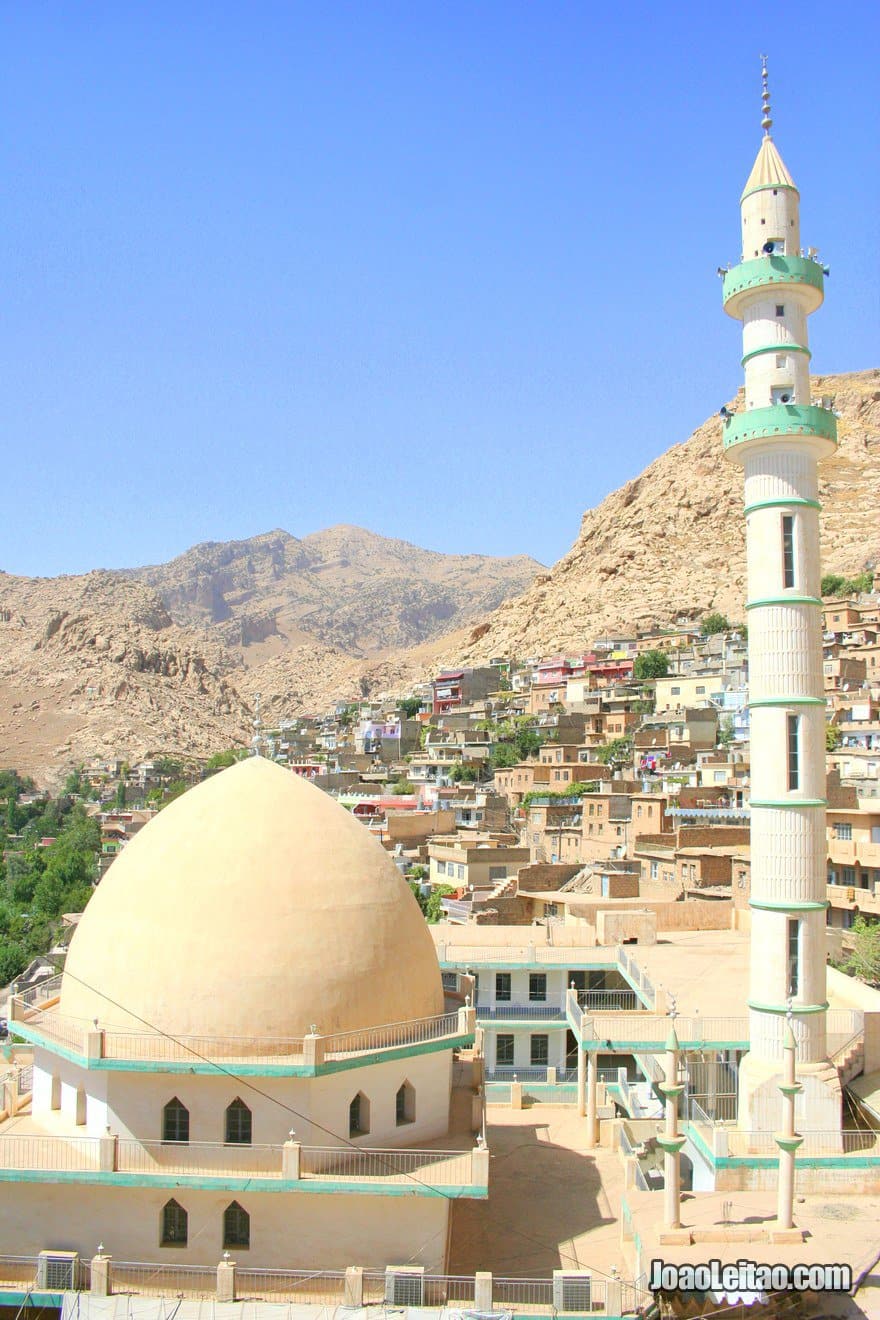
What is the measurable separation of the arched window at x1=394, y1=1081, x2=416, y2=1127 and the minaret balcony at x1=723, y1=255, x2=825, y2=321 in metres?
10.5

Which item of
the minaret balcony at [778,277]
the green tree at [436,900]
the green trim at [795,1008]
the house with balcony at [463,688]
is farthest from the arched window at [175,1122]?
the house with balcony at [463,688]

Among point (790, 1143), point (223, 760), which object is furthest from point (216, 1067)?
point (223, 760)

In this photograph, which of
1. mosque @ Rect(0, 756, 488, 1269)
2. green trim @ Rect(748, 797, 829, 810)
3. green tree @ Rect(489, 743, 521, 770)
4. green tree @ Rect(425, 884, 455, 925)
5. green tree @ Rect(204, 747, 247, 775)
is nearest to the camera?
mosque @ Rect(0, 756, 488, 1269)

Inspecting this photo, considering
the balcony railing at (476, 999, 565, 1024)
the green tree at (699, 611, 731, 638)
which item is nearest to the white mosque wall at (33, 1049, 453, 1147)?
the balcony railing at (476, 999, 565, 1024)

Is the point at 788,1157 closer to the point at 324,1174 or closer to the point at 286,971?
the point at 324,1174

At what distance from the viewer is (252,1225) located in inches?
457

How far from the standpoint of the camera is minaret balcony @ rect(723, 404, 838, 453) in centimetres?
1470

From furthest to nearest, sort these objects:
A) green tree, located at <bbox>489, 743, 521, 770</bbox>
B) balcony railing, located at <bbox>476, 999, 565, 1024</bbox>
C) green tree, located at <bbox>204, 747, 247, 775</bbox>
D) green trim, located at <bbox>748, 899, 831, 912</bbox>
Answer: green tree, located at <bbox>204, 747, 247, 775</bbox>
green tree, located at <bbox>489, 743, 521, 770</bbox>
balcony railing, located at <bbox>476, 999, 565, 1024</bbox>
green trim, located at <bbox>748, 899, 831, 912</bbox>

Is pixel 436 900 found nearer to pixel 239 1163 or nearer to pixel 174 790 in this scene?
pixel 239 1163

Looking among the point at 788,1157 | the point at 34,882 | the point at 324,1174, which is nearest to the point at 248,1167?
the point at 324,1174

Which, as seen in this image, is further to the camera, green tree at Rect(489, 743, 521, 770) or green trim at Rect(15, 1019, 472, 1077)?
green tree at Rect(489, 743, 521, 770)

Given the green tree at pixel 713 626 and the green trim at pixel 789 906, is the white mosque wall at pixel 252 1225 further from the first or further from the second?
the green tree at pixel 713 626

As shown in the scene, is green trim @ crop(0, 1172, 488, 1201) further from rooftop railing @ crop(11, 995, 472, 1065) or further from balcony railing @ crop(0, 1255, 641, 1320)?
rooftop railing @ crop(11, 995, 472, 1065)

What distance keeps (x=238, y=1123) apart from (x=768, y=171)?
13229 millimetres
